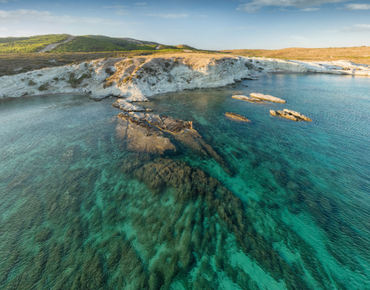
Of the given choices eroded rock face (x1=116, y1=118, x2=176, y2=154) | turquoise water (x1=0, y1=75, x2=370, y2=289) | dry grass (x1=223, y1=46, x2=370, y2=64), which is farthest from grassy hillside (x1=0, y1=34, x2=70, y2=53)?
dry grass (x1=223, y1=46, x2=370, y2=64)

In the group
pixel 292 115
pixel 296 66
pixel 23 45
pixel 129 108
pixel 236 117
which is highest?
pixel 23 45

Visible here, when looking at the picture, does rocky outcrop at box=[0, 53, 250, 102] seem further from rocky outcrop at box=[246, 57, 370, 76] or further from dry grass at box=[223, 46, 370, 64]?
dry grass at box=[223, 46, 370, 64]

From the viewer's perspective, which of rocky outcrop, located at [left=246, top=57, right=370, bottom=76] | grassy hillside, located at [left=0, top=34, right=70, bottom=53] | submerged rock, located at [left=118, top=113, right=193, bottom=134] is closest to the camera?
submerged rock, located at [left=118, top=113, right=193, bottom=134]

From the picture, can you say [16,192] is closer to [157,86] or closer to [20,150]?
[20,150]

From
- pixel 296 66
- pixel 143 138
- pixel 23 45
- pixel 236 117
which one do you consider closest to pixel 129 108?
pixel 143 138

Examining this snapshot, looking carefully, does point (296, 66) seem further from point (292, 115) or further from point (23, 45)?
point (23, 45)
